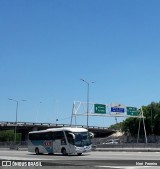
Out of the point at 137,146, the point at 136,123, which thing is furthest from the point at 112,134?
the point at 137,146

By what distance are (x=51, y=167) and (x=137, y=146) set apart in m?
51.3

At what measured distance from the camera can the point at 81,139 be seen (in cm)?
4206

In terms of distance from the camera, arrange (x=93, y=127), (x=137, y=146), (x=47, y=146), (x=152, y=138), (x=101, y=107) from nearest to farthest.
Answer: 1. (x=47, y=146)
2. (x=137, y=146)
3. (x=101, y=107)
4. (x=152, y=138)
5. (x=93, y=127)

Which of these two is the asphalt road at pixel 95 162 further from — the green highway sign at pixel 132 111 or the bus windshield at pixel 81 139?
the green highway sign at pixel 132 111

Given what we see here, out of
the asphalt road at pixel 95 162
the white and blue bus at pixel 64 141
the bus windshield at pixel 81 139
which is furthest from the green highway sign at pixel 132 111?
the asphalt road at pixel 95 162

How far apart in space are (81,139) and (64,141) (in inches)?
75.6

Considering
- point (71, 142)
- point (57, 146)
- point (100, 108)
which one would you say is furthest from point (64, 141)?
point (100, 108)

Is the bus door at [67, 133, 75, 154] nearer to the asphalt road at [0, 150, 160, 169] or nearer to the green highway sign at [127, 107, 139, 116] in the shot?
the asphalt road at [0, 150, 160, 169]

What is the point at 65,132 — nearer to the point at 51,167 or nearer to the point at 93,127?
the point at 51,167

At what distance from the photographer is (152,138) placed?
291 ft

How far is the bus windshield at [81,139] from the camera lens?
1639 inches

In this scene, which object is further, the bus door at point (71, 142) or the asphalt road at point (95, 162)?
the bus door at point (71, 142)

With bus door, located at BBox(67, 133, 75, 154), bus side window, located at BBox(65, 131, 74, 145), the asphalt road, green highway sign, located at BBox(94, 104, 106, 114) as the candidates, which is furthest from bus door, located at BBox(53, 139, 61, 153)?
green highway sign, located at BBox(94, 104, 106, 114)

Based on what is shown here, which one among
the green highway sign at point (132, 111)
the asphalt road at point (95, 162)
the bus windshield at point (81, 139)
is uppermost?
the green highway sign at point (132, 111)
